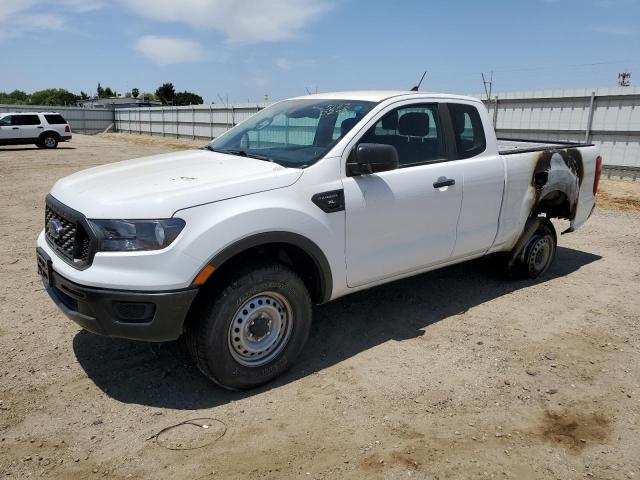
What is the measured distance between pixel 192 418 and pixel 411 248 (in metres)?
2.02

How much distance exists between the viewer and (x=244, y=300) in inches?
128

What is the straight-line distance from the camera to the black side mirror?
142 inches

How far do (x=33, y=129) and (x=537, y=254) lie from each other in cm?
2523

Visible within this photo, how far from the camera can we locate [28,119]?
80.7 feet

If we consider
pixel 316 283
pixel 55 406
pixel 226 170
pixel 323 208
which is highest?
pixel 226 170

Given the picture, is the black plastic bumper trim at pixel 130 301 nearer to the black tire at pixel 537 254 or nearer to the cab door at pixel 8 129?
the black tire at pixel 537 254

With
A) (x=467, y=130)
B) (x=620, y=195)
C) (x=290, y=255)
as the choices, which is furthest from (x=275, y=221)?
(x=620, y=195)

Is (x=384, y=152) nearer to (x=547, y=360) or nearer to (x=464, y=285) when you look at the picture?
(x=547, y=360)

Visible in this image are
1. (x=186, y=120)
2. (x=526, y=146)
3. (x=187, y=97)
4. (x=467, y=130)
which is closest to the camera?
(x=467, y=130)

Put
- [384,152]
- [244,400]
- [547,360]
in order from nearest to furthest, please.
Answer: [244,400] → [384,152] → [547,360]

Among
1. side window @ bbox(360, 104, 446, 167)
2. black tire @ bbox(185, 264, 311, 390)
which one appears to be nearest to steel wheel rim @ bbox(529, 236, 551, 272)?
side window @ bbox(360, 104, 446, 167)

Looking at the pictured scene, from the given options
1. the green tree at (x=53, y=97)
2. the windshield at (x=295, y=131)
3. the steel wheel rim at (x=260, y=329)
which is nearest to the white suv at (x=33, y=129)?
the windshield at (x=295, y=131)

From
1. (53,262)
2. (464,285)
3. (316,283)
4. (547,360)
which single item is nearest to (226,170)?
(316,283)

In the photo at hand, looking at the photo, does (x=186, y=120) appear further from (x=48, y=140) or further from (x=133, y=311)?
(x=133, y=311)
